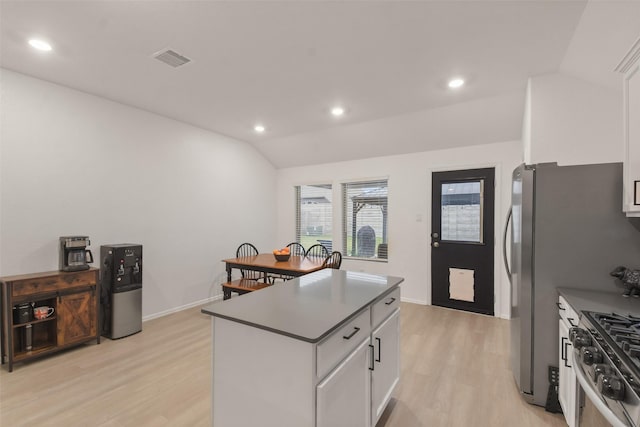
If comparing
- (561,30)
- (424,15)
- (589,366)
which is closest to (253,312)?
(589,366)

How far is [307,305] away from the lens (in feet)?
5.16

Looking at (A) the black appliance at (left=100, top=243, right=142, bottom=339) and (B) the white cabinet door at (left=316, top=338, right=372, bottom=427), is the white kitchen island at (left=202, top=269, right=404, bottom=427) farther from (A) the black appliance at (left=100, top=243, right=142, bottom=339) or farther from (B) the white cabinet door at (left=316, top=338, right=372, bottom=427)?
(A) the black appliance at (left=100, top=243, right=142, bottom=339)

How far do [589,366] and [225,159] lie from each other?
16.1 ft

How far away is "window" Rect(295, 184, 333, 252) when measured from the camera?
5699 mm

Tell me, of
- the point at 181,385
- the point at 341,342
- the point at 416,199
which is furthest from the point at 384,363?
the point at 416,199

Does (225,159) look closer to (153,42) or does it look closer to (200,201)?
(200,201)

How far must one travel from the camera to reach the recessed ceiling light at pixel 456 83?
291 cm

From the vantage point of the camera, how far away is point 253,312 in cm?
145

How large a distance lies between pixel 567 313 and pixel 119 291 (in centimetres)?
412

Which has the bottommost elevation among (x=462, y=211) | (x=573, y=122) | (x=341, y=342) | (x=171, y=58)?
(x=341, y=342)

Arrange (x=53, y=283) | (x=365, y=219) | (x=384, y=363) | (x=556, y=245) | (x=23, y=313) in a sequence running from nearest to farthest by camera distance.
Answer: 1. (x=384, y=363)
2. (x=556, y=245)
3. (x=23, y=313)
4. (x=53, y=283)
5. (x=365, y=219)

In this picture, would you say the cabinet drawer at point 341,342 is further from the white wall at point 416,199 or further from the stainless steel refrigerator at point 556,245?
the white wall at point 416,199

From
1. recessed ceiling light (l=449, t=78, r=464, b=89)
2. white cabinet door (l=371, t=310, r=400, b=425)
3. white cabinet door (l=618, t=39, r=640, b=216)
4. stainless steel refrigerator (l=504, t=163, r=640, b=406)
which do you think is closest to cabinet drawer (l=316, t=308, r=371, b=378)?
white cabinet door (l=371, t=310, r=400, b=425)

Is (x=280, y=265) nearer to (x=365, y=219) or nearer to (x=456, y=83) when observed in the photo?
(x=365, y=219)
